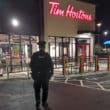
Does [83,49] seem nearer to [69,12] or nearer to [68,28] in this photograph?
[68,28]

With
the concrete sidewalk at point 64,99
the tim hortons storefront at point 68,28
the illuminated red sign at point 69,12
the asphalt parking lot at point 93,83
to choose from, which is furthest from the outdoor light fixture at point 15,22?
the concrete sidewalk at point 64,99

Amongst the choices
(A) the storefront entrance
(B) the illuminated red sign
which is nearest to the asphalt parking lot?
(B) the illuminated red sign

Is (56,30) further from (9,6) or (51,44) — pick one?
(9,6)

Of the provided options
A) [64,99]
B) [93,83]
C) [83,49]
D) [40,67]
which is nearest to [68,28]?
[83,49]

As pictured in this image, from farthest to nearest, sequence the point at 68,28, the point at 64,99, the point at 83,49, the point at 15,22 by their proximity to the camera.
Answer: the point at 83,49
the point at 68,28
the point at 15,22
the point at 64,99

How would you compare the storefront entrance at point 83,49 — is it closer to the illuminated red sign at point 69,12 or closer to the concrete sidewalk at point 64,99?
the illuminated red sign at point 69,12

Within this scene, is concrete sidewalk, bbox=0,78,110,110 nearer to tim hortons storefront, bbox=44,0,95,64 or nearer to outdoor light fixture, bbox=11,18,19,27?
outdoor light fixture, bbox=11,18,19,27

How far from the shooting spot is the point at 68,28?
92.2 feet

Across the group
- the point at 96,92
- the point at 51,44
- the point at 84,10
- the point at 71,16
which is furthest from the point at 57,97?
the point at 84,10

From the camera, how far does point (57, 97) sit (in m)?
11.1

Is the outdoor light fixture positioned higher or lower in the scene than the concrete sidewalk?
higher

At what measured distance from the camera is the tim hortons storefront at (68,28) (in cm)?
2620

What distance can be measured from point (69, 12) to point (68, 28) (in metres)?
1.67

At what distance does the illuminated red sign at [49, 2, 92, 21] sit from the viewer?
26.3 m
